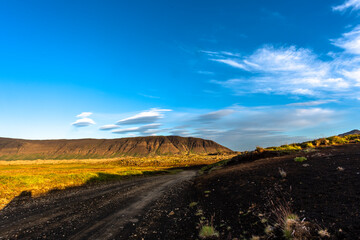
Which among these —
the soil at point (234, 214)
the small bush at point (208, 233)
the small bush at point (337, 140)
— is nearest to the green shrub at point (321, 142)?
the small bush at point (337, 140)

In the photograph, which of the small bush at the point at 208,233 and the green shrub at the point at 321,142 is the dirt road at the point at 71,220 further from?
the green shrub at the point at 321,142

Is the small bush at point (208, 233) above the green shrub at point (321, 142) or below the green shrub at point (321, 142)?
below

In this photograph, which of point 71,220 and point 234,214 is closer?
point 234,214

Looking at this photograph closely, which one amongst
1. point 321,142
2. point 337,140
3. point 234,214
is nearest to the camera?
point 234,214

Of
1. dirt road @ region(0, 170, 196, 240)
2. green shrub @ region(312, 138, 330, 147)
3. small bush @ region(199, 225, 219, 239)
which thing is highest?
green shrub @ region(312, 138, 330, 147)

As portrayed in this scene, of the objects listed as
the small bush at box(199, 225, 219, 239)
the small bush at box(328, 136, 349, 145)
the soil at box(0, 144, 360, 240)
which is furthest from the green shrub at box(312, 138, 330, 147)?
the small bush at box(199, 225, 219, 239)

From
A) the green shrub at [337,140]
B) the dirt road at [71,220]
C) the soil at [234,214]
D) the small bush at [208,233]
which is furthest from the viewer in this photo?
the green shrub at [337,140]

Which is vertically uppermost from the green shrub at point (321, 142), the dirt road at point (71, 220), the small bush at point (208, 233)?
the green shrub at point (321, 142)

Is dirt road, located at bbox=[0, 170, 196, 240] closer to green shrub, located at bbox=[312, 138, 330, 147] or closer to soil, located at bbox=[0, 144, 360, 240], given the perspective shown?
soil, located at bbox=[0, 144, 360, 240]

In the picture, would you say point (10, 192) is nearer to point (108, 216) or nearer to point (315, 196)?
point (108, 216)

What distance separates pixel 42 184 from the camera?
25891mm

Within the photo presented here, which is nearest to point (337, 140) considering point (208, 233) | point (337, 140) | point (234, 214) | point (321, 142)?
point (337, 140)

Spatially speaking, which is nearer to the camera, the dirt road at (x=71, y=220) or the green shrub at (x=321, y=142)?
the dirt road at (x=71, y=220)

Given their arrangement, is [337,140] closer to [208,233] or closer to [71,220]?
[208,233]
